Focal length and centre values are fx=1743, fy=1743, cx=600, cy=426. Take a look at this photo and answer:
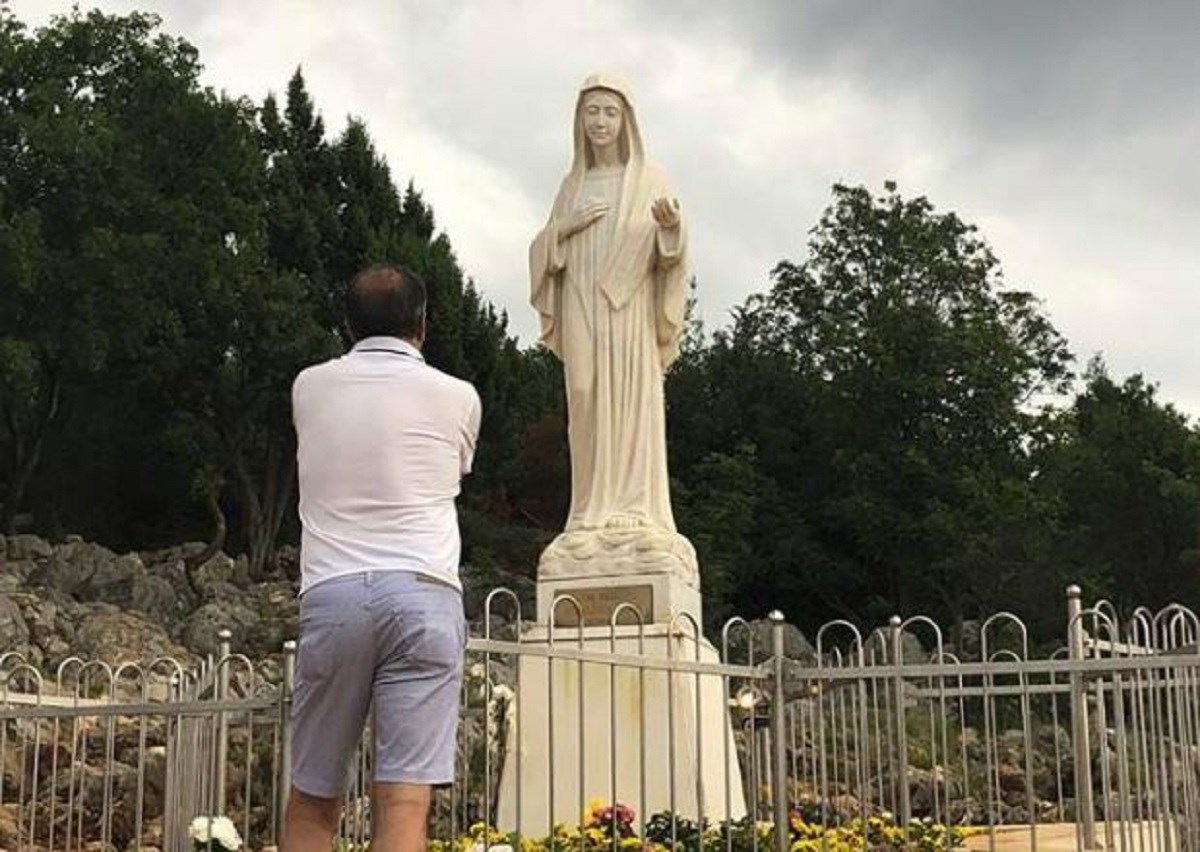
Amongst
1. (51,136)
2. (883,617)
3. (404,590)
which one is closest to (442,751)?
(404,590)

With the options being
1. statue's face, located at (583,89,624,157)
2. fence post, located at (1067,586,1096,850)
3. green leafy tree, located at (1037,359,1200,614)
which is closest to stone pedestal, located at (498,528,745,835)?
fence post, located at (1067,586,1096,850)

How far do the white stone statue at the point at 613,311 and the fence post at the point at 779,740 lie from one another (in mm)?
2574

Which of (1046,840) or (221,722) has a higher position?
(221,722)

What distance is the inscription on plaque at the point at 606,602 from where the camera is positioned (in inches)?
357

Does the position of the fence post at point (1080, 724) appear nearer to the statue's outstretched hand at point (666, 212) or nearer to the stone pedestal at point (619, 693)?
the stone pedestal at point (619, 693)

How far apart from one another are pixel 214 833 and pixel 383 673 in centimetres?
187

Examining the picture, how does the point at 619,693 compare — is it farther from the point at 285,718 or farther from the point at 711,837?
the point at 285,718

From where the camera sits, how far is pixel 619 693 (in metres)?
8.75

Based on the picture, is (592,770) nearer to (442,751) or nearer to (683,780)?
(683,780)

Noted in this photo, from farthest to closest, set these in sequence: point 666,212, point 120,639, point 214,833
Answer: point 120,639 → point 666,212 → point 214,833

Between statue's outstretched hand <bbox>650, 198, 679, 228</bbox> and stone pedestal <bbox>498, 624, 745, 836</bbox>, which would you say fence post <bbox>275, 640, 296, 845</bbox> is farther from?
statue's outstretched hand <bbox>650, 198, 679, 228</bbox>

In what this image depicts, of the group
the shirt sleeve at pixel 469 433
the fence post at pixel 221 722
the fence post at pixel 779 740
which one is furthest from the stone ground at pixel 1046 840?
the shirt sleeve at pixel 469 433

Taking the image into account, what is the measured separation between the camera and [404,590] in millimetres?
3807

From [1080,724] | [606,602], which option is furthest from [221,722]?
[1080,724]
